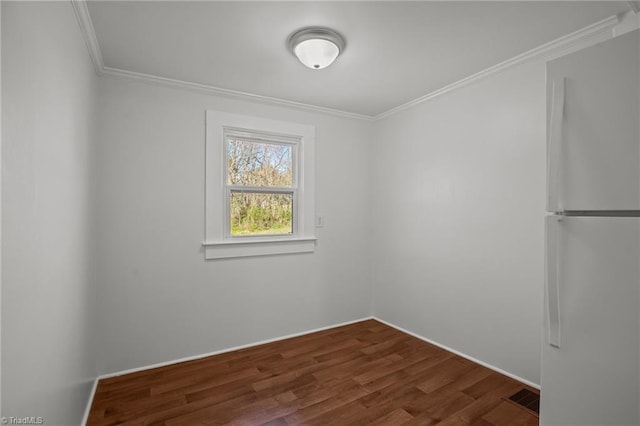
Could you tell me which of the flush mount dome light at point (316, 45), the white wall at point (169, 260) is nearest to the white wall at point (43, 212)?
the white wall at point (169, 260)

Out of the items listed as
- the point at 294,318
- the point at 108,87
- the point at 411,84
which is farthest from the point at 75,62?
the point at 294,318

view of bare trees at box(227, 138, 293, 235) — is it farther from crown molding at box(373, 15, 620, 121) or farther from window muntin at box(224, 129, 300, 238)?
crown molding at box(373, 15, 620, 121)

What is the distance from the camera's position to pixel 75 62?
176 cm

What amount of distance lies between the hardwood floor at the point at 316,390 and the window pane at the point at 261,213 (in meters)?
1.13

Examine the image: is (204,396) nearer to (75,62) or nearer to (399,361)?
(399,361)

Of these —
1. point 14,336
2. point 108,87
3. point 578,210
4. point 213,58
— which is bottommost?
point 14,336

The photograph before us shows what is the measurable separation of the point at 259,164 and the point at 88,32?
163cm

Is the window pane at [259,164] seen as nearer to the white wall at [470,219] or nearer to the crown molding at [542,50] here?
the white wall at [470,219]

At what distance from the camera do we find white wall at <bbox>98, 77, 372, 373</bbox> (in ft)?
8.36

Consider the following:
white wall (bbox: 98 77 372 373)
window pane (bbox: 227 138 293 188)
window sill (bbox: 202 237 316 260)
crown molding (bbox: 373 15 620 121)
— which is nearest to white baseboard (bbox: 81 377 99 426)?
white wall (bbox: 98 77 372 373)

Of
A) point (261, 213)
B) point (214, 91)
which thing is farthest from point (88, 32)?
point (261, 213)

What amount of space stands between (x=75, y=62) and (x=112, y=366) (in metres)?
2.18

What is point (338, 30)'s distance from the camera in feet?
6.68

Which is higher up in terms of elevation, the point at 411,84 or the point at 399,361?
the point at 411,84
